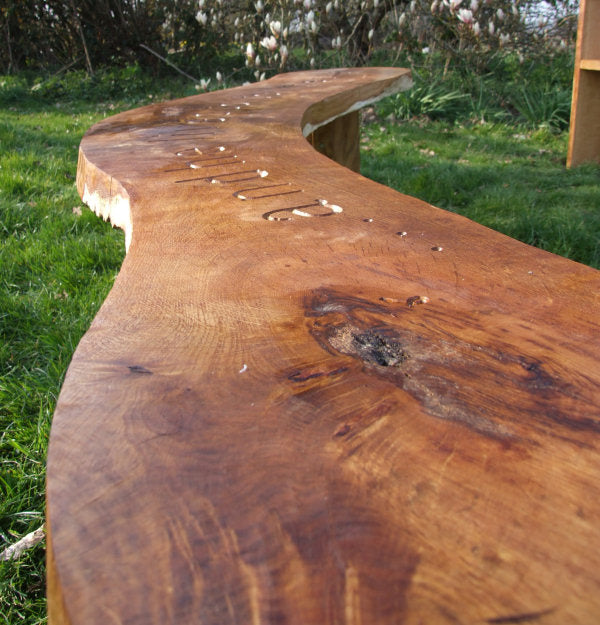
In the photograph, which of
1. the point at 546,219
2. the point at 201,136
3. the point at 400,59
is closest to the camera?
the point at 201,136

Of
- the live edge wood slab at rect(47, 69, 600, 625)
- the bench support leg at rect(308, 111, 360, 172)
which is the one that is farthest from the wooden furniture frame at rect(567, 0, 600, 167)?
the live edge wood slab at rect(47, 69, 600, 625)

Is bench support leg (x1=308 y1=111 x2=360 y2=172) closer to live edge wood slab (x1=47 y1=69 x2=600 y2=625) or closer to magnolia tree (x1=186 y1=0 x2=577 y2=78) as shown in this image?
live edge wood slab (x1=47 y1=69 x2=600 y2=625)

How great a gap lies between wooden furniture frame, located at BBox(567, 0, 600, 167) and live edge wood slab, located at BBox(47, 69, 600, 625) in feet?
11.1

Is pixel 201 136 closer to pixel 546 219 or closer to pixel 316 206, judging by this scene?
pixel 316 206

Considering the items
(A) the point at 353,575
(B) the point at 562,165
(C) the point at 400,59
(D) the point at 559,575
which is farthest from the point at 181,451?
(C) the point at 400,59

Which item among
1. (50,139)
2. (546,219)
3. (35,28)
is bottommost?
(546,219)

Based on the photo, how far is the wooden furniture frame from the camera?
12.4 ft

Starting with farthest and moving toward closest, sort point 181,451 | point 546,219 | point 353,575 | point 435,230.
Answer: point 546,219
point 435,230
point 181,451
point 353,575

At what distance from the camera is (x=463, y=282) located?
3.16 feet

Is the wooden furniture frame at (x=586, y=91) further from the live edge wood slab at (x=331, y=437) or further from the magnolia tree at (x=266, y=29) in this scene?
the live edge wood slab at (x=331, y=437)

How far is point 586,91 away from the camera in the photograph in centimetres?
398

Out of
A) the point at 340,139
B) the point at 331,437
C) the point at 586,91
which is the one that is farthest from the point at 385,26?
the point at 331,437

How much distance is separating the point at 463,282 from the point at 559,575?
0.56 m

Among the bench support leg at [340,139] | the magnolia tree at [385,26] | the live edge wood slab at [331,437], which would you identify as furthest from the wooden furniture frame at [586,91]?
the live edge wood slab at [331,437]
